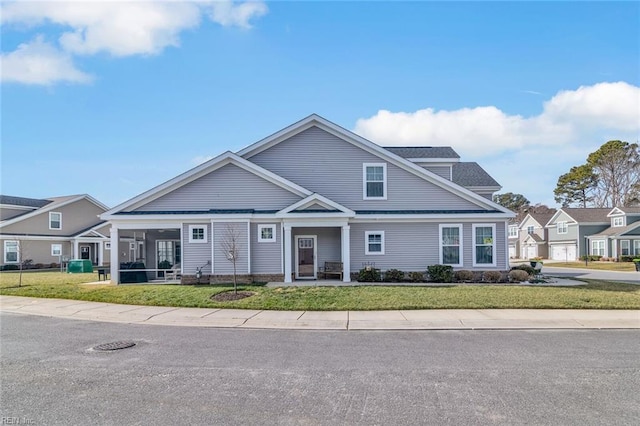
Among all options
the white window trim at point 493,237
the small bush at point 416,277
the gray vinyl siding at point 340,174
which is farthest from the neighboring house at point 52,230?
the white window trim at point 493,237

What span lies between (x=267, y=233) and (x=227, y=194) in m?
2.76

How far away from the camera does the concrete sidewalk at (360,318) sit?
1136 cm

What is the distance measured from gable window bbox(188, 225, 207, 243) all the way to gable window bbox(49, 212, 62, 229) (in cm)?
2607

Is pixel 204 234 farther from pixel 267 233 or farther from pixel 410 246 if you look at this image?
pixel 410 246

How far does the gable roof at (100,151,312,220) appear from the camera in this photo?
20297 millimetres

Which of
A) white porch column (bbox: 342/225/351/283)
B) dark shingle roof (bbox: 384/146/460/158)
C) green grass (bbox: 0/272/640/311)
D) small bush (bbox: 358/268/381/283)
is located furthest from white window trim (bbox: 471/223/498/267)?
white porch column (bbox: 342/225/351/283)

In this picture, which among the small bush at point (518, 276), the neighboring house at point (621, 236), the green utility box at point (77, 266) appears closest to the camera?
the small bush at point (518, 276)

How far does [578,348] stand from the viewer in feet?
29.5

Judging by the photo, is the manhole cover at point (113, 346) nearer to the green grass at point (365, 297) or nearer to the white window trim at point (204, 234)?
the green grass at point (365, 297)

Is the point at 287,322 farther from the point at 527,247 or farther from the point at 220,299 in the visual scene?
the point at 527,247

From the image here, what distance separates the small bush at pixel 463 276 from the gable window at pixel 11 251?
114 feet

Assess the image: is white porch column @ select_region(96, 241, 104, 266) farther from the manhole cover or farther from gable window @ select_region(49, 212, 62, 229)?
the manhole cover

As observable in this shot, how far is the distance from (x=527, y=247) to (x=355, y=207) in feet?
179

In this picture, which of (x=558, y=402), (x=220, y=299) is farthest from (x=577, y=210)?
(x=558, y=402)
